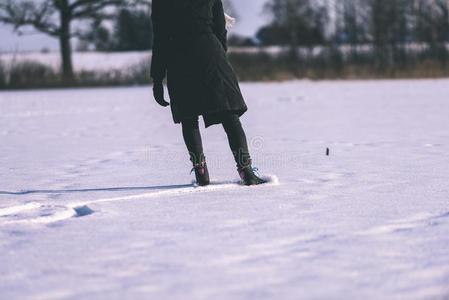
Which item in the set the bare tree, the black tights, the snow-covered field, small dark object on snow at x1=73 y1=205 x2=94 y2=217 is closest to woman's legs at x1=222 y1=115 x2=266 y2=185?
the black tights

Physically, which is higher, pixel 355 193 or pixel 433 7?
pixel 433 7

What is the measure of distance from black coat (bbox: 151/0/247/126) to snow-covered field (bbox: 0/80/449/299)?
1.58 feet

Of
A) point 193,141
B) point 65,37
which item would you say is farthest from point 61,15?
point 193,141

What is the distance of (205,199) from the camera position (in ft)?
12.1

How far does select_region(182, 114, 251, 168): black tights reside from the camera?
13.2 ft

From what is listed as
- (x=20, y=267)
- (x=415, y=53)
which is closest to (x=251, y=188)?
(x=20, y=267)

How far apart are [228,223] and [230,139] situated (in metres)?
1.07

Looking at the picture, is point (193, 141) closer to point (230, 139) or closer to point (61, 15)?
point (230, 139)

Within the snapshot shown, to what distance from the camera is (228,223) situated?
306cm

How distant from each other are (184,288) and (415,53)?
91.4 feet

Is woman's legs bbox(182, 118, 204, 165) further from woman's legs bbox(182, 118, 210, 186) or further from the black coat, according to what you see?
the black coat

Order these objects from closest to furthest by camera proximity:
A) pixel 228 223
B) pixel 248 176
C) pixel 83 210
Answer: pixel 228 223 < pixel 83 210 < pixel 248 176

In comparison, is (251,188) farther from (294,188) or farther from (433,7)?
(433,7)

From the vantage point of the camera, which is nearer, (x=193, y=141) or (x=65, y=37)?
(x=193, y=141)
